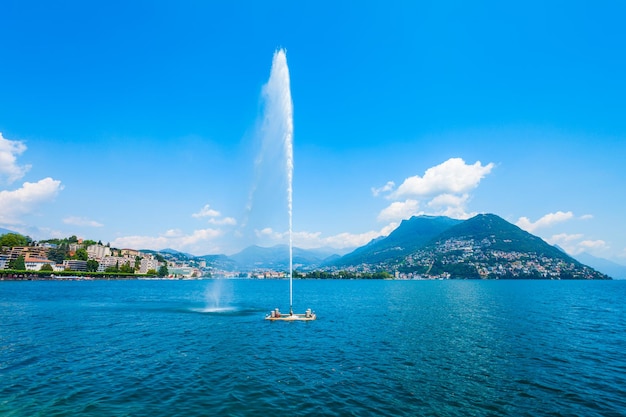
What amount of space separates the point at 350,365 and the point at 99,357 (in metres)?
23.1

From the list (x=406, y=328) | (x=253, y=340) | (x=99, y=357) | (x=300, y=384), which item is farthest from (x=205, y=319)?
(x=300, y=384)

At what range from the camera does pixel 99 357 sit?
3067 cm

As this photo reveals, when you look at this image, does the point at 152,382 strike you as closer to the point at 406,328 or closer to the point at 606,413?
the point at 606,413

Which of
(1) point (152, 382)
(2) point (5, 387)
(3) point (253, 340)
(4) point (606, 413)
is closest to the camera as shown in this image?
(4) point (606, 413)

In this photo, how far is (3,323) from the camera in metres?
47.8

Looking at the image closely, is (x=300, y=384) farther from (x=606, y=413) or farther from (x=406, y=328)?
(x=406, y=328)

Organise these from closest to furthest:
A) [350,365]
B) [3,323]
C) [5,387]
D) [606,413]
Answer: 1. [606,413]
2. [5,387]
3. [350,365]
4. [3,323]

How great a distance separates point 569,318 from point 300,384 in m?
60.0

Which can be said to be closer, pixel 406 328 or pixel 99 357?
pixel 99 357

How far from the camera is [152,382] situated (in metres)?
24.1

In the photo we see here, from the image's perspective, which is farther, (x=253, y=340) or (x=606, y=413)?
(x=253, y=340)

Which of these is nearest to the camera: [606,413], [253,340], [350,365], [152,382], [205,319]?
[606,413]

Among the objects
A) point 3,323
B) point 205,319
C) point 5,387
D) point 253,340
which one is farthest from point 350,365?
point 3,323

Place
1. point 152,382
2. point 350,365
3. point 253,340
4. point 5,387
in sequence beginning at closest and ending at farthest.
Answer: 1. point 5,387
2. point 152,382
3. point 350,365
4. point 253,340
